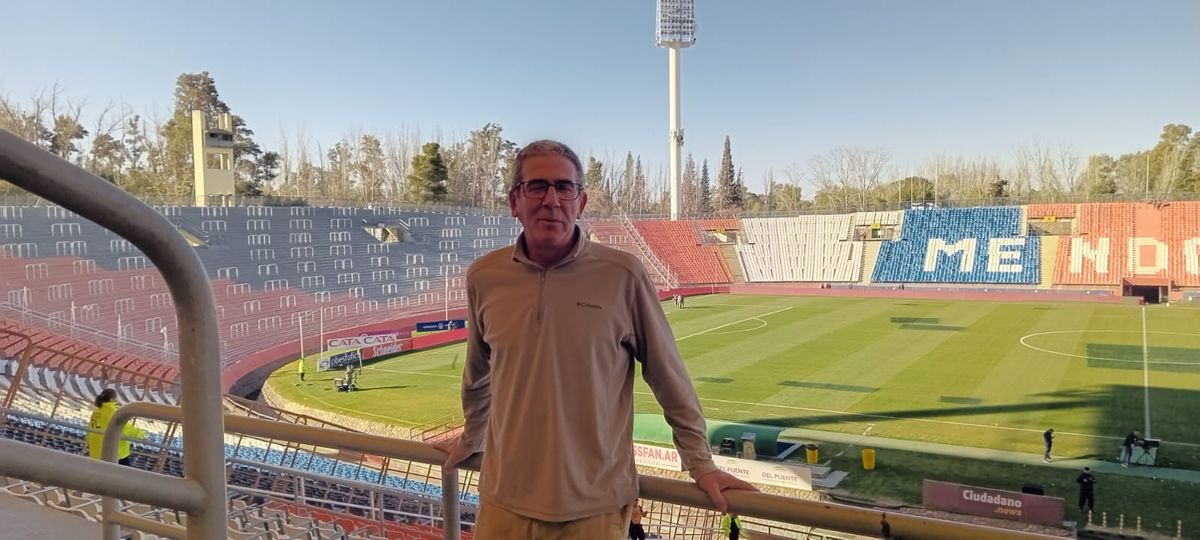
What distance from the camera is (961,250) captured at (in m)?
45.9

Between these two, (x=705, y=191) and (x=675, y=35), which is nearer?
(x=675, y=35)

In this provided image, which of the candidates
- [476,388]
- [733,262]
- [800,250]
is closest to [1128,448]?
[476,388]

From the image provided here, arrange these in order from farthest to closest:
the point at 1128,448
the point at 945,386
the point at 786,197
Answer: the point at 786,197, the point at 945,386, the point at 1128,448

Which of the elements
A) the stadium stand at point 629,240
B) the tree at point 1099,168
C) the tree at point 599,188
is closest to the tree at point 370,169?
the tree at point 599,188

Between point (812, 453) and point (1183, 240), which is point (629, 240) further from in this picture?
point (812, 453)

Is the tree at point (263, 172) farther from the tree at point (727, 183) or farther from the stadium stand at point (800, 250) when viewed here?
the tree at point (727, 183)

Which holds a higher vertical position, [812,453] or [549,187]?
[549,187]

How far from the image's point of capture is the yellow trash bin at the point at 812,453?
13949 mm

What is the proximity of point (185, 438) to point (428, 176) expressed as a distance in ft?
193

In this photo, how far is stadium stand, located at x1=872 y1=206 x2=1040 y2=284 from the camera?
4338cm

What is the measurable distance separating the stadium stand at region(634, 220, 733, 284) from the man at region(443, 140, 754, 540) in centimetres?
4661

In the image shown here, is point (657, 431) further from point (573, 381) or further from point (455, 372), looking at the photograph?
point (573, 381)

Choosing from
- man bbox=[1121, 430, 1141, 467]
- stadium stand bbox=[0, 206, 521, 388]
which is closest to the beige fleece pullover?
man bbox=[1121, 430, 1141, 467]

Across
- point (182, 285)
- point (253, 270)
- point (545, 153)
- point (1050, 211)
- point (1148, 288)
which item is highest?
point (1050, 211)
